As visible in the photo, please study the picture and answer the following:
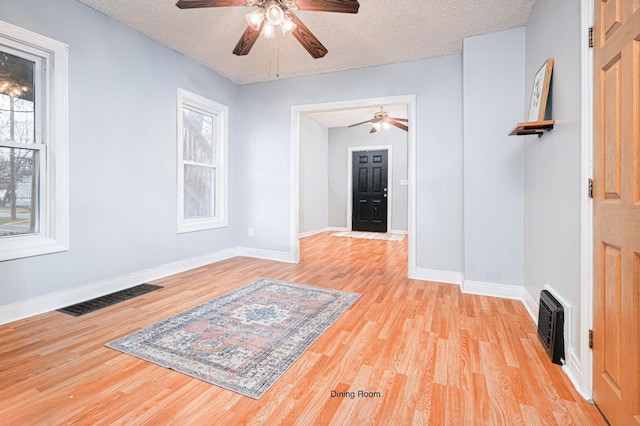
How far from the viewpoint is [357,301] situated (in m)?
2.94

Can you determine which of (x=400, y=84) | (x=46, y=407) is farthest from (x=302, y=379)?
(x=400, y=84)

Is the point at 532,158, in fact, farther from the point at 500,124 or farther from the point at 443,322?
the point at 443,322

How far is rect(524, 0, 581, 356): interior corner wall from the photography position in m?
1.73

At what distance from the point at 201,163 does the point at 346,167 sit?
4896 mm

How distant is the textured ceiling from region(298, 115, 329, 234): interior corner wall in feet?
11.5

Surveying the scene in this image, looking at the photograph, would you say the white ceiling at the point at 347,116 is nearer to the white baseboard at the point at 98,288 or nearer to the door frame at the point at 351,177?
the door frame at the point at 351,177

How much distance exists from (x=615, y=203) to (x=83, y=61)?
3973 millimetres

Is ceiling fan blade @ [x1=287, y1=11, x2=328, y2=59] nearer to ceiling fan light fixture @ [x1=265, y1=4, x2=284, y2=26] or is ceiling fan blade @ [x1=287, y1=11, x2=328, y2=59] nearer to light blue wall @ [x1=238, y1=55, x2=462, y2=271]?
ceiling fan light fixture @ [x1=265, y1=4, x2=284, y2=26]

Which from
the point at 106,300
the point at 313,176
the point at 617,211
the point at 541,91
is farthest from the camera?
the point at 313,176

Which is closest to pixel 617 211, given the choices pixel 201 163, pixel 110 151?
pixel 110 151

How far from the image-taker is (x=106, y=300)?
9.40 ft

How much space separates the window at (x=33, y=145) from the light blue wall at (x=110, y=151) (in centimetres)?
8

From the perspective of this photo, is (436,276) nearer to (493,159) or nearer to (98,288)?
(493,159)

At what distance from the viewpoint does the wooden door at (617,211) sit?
1.19 meters
